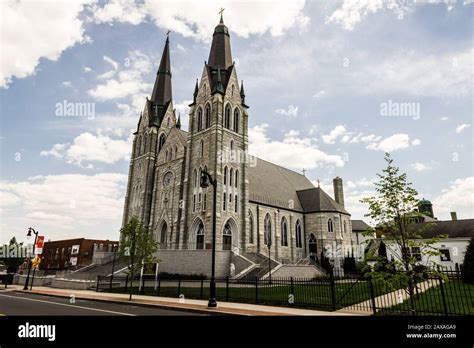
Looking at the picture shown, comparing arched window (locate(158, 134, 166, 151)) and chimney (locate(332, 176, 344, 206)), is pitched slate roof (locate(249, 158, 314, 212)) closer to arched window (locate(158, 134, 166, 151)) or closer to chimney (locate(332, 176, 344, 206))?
chimney (locate(332, 176, 344, 206))

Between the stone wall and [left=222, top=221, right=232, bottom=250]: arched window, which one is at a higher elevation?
[left=222, top=221, right=232, bottom=250]: arched window

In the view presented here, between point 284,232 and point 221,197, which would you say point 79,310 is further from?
point 284,232

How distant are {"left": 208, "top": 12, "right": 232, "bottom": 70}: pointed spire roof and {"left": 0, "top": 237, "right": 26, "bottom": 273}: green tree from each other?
4283cm

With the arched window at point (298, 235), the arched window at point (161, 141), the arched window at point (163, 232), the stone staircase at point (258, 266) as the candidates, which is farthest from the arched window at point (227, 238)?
the arched window at point (161, 141)

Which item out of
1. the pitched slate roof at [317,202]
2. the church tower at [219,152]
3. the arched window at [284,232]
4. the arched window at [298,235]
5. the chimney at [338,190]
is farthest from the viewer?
the chimney at [338,190]

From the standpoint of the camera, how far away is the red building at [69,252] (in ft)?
195

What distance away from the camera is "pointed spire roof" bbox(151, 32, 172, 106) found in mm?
50594

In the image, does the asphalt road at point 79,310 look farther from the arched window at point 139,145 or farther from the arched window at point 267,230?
the arched window at point 139,145

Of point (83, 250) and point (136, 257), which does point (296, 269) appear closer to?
point (136, 257)

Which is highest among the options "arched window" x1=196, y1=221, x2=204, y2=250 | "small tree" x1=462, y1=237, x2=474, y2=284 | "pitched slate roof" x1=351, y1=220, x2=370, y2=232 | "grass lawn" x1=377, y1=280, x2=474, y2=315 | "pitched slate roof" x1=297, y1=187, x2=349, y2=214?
"pitched slate roof" x1=297, y1=187, x2=349, y2=214

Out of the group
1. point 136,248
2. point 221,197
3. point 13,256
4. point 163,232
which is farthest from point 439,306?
point 13,256

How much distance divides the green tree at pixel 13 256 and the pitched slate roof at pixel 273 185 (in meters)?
38.2

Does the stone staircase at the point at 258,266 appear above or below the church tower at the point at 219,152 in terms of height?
below

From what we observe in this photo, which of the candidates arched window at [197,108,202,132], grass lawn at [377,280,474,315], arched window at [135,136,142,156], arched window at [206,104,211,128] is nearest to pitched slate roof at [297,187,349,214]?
arched window at [206,104,211,128]
